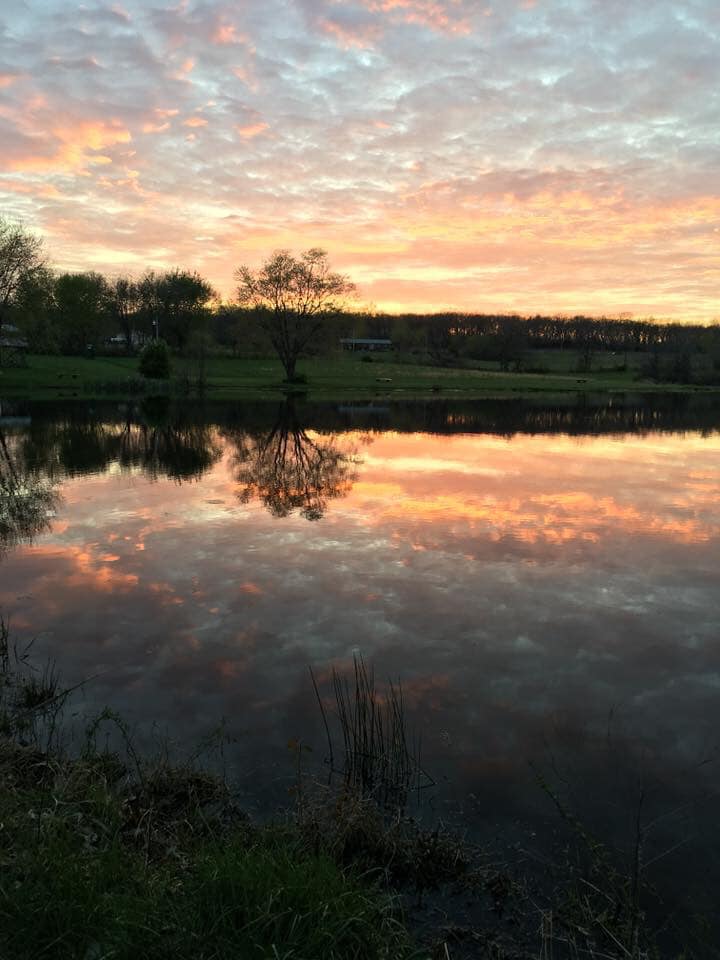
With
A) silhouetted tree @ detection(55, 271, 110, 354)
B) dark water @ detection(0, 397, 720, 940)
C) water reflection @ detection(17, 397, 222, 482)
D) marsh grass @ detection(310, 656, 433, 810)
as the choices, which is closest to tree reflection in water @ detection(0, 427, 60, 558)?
dark water @ detection(0, 397, 720, 940)

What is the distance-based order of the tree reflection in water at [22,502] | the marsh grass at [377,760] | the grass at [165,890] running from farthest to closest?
the tree reflection in water at [22,502] < the marsh grass at [377,760] < the grass at [165,890]

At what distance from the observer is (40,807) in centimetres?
580

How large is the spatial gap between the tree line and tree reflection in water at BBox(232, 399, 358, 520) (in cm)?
3908

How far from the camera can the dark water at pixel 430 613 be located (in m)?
7.07

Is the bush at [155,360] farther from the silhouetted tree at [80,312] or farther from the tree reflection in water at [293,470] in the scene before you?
the tree reflection in water at [293,470]

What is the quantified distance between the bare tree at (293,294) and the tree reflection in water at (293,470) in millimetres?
38267

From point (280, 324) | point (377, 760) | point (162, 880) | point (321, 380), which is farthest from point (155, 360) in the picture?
point (162, 880)

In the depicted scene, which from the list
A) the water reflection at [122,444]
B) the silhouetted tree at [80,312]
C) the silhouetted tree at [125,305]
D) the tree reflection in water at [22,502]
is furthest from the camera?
the silhouetted tree at [125,305]

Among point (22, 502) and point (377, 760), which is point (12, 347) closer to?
point (22, 502)

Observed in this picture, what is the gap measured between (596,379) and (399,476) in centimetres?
9211

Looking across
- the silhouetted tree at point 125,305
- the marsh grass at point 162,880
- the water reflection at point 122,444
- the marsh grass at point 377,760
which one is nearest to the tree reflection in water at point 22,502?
the water reflection at point 122,444

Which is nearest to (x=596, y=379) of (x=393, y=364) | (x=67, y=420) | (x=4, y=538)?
(x=393, y=364)

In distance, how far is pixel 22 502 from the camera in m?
19.9

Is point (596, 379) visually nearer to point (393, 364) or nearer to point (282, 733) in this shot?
point (393, 364)
